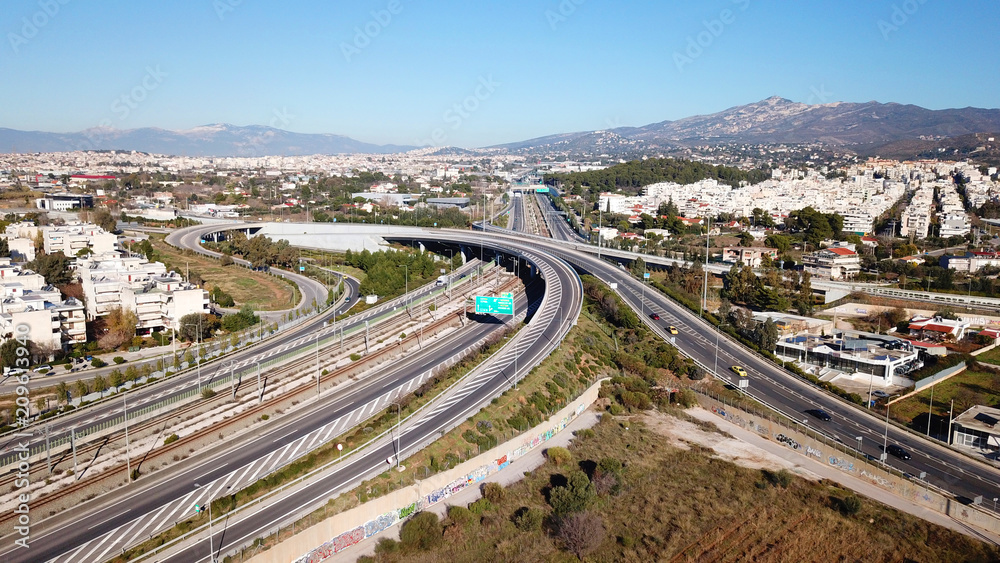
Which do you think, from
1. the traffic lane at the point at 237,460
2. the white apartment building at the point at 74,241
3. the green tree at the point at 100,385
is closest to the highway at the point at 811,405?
the traffic lane at the point at 237,460

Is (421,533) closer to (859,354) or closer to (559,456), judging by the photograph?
(559,456)

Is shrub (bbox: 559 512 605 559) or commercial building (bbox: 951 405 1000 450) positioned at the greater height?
shrub (bbox: 559 512 605 559)

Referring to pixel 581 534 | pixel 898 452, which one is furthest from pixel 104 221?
pixel 898 452

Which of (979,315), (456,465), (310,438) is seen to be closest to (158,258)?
(310,438)

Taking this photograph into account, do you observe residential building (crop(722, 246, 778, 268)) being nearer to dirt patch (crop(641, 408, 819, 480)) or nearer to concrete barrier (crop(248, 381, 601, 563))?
dirt patch (crop(641, 408, 819, 480))

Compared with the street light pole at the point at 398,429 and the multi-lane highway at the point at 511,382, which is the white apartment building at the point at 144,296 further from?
the street light pole at the point at 398,429

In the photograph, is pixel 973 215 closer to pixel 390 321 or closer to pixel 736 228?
pixel 736 228

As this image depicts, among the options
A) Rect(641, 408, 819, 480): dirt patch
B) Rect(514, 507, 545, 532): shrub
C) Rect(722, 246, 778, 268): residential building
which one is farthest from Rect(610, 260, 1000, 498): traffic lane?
Rect(722, 246, 778, 268): residential building
